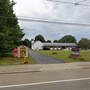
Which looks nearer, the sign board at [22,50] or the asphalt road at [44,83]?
the asphalt road at [44,83]

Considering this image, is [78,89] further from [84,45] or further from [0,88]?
[84,45]

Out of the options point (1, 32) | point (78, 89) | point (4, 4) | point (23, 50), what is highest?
point (4, 4)

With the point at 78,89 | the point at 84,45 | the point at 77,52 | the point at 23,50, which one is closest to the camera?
the point at 78,89

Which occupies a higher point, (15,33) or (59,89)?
(15,33)

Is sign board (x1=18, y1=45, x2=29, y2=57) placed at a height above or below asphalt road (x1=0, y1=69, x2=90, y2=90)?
above

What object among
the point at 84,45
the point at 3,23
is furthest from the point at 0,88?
the point at 84,45

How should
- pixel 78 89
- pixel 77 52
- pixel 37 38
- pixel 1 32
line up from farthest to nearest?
pixel 37 38, pixel 77 52, pixel 1 32, pixel 78 89

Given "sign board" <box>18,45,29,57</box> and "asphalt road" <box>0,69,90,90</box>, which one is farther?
"sign board" <box>18,45,29,57</box>

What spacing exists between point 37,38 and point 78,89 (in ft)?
391

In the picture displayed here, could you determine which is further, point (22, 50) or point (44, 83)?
point (22, 50)

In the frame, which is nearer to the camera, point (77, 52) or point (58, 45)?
point (77, 52)

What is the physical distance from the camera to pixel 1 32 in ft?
52.1

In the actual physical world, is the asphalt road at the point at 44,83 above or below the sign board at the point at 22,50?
below

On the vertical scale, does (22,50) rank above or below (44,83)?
above
